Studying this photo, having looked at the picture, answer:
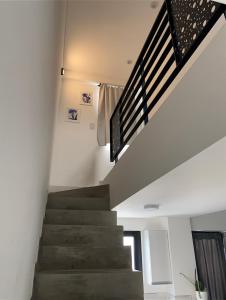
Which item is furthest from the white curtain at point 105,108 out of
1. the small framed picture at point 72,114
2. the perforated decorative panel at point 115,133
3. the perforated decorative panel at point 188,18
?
the perforated decorative panel at point 188,18

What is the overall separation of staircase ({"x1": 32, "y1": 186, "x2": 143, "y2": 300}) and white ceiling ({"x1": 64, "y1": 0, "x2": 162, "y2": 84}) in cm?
288

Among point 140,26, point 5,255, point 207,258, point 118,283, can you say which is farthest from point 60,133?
point 5,255

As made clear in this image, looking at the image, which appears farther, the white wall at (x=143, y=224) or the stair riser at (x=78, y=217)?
the white wall at (x=143, y=224)

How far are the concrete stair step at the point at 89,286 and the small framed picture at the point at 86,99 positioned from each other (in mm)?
3813

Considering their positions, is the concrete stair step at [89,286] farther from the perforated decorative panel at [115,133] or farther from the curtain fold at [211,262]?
the curtain fold at [211,262]

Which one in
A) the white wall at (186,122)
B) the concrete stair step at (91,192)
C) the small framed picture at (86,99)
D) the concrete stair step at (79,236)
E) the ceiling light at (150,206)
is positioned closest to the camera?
the white wall at (186,122)

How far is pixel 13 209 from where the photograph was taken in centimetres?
96

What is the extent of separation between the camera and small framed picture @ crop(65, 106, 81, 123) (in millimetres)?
4965

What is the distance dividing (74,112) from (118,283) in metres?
3.68

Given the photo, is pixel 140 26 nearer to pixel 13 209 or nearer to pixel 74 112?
pixel 74 112

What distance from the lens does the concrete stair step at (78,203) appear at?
3297mm

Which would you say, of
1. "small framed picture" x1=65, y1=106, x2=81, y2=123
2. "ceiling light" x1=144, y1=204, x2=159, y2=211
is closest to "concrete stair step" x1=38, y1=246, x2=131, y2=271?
"ceiling light" x1=144, y1=204, x2=159, y2=211

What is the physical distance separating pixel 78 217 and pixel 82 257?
2.09 feet

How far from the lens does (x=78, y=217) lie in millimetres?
3018
